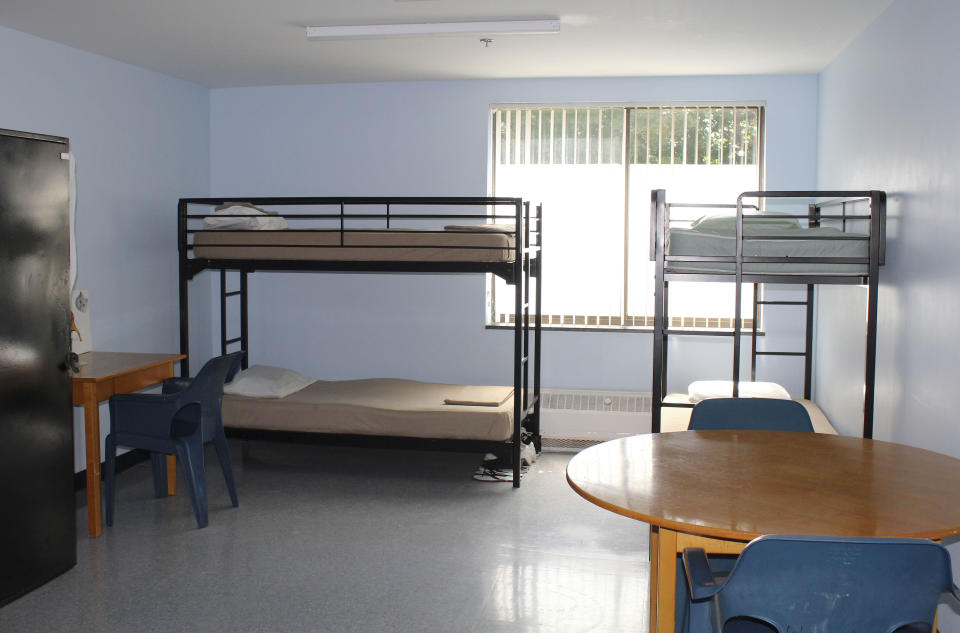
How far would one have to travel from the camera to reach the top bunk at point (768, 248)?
3676 millimetres

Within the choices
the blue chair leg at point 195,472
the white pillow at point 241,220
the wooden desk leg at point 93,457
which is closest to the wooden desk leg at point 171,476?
the blue chair leg at point 195,472

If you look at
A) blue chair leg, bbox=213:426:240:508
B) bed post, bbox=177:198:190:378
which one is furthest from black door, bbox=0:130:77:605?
bed post, bbox=177:198:190:378

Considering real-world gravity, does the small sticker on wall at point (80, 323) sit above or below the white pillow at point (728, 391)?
above

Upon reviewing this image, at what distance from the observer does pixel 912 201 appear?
11.2ft

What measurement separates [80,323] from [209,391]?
34.2 inches

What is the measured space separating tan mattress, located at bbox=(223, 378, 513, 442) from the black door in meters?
1.35

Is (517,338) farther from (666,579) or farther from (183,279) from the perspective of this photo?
(666,579)

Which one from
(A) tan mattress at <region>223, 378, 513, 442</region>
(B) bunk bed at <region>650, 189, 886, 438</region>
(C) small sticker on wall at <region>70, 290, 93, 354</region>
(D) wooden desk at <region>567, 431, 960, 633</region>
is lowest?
(A) tan mattress at <region>223, 378, 513, 442</region>

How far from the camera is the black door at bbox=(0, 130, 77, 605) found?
306cm

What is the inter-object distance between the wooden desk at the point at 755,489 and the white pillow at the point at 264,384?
2690 millimetres

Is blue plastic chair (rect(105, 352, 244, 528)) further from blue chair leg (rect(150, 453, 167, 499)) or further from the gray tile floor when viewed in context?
blue chair leg (rect(150, 453, 167, 499))

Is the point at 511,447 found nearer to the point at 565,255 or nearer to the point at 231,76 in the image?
the point at 565,255

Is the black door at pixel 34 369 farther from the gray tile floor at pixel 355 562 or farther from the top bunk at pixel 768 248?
the top bunk at pixel 768 248

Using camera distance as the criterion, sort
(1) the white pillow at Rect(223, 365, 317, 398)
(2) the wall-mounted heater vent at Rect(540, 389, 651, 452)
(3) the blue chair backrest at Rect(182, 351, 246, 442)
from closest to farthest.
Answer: (3) the blue chair backrest at Rect(182, 351, 246, 442), (1) the white pillow at Rect(223, 365, 317, 398), (2) the wall-mounted heater vent at Rect(540, 389, 651, 452)
